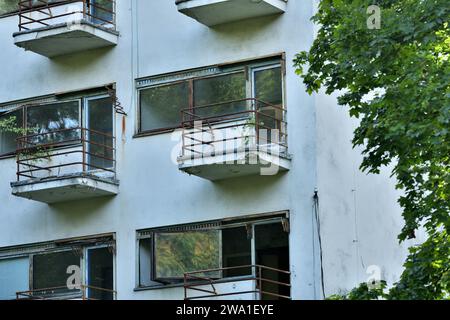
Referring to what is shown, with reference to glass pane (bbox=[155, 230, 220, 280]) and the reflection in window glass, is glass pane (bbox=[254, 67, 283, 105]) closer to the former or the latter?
the reflection in window glass

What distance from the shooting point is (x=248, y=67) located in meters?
24.4

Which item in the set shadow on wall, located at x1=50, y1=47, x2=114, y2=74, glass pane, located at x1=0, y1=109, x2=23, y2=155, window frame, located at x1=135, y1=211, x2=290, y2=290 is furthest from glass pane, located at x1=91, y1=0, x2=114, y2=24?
window frame, located at x1=135, y1=211, x2=290, y2=290

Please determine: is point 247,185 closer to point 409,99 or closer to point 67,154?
point 67,154

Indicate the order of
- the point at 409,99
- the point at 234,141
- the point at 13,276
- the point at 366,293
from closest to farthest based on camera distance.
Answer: the point at 409,99 < the point at 366,293 < the point at 234,141 < the point at 13,276

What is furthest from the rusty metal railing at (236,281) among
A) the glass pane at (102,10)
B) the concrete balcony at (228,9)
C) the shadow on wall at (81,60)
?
the glass pane at (102,10)

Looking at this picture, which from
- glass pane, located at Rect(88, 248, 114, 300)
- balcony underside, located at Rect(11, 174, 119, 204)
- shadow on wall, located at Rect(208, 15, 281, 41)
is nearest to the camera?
shadow on wall, located at Rect(208, 15, 281, 41)

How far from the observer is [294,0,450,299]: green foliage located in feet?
64.9

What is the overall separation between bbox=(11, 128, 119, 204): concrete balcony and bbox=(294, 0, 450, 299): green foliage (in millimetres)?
5678

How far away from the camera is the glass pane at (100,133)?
25.6 m

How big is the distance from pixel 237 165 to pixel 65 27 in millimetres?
4915

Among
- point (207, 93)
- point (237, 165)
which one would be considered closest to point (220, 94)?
point (207, 93)

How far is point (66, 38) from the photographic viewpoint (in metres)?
25.8

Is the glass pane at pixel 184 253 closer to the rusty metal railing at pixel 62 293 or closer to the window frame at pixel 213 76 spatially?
the rusty metal railing at pixel 62 293
